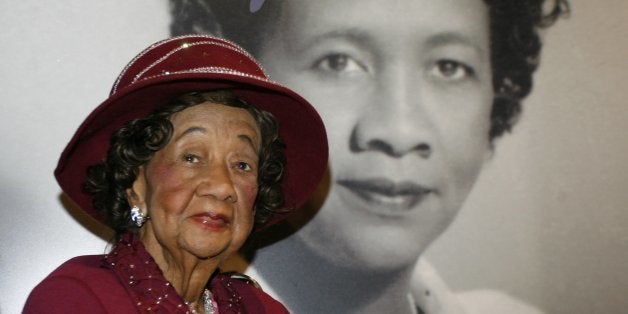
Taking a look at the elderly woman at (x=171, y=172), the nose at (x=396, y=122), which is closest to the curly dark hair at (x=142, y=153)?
the elderly woman at (x=171, y=172)

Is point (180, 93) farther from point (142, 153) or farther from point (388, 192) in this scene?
point (388, 192)

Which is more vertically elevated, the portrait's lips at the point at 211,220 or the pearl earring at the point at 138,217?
the pearl earring at the point at 138,217

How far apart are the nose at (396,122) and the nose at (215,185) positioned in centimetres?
61

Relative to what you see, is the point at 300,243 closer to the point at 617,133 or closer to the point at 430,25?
the point at 430,25

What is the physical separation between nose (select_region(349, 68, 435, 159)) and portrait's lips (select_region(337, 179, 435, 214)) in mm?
68

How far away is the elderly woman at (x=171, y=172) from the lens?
123 cm

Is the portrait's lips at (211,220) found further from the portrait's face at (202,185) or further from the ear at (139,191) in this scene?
the ear at (139,191)

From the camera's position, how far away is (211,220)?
4.09 feet

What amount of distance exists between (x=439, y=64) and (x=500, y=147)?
0.25 m

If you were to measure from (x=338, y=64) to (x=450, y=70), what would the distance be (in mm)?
266

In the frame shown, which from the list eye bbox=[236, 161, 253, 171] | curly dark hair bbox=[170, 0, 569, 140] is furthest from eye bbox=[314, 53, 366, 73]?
eye bbox=[236, 161, 253, 171]

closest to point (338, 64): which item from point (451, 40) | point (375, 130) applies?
point (375, 130)

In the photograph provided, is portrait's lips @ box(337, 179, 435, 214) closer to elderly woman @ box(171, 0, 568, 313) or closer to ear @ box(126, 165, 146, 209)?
elderly woman @ box(171, 0, 568, 313)

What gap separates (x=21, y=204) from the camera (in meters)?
1.66
